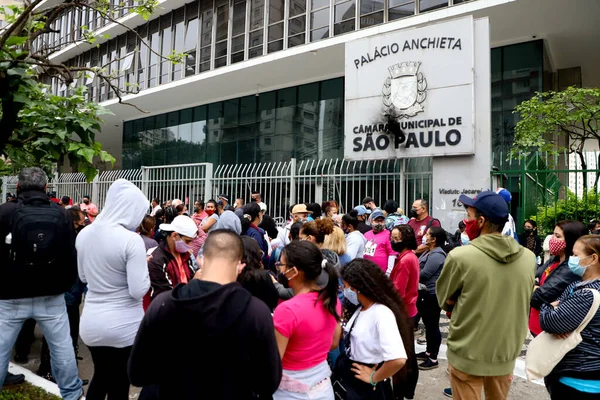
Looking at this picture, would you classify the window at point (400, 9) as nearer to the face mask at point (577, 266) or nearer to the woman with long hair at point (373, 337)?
the face mask at point (577, 266)

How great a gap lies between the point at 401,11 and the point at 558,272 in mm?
10231

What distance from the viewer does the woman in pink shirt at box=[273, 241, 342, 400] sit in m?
2.20

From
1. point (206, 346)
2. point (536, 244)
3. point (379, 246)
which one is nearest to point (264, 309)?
point (206, 346)

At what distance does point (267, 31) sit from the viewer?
14.3 m

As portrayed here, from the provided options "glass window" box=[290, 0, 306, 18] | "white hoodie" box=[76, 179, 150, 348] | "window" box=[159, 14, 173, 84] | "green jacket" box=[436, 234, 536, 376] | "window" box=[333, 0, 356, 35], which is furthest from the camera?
"window" box=[159, 14, 173, 84]

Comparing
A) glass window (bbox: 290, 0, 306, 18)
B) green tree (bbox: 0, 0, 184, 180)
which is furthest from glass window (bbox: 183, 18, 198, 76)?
green tree (bbox: 0, 0, 184, 180)

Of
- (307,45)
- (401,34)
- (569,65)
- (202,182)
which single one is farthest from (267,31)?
(569,65)

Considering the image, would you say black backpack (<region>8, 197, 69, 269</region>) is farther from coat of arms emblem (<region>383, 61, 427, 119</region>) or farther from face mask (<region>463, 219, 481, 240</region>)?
coat of arms emblem (<region>383, 61, 427, 119</region>)

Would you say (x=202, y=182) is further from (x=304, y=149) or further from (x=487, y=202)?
(x=487, y=202)

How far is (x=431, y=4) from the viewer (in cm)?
1101

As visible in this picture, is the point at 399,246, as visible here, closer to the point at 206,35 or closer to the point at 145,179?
the point at 145,179

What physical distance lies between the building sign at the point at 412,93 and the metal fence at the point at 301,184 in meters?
0.61

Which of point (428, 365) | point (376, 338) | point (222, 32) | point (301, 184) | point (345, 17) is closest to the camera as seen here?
point (376, 338)

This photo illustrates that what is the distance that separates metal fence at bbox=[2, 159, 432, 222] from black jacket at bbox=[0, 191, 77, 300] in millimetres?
6409
